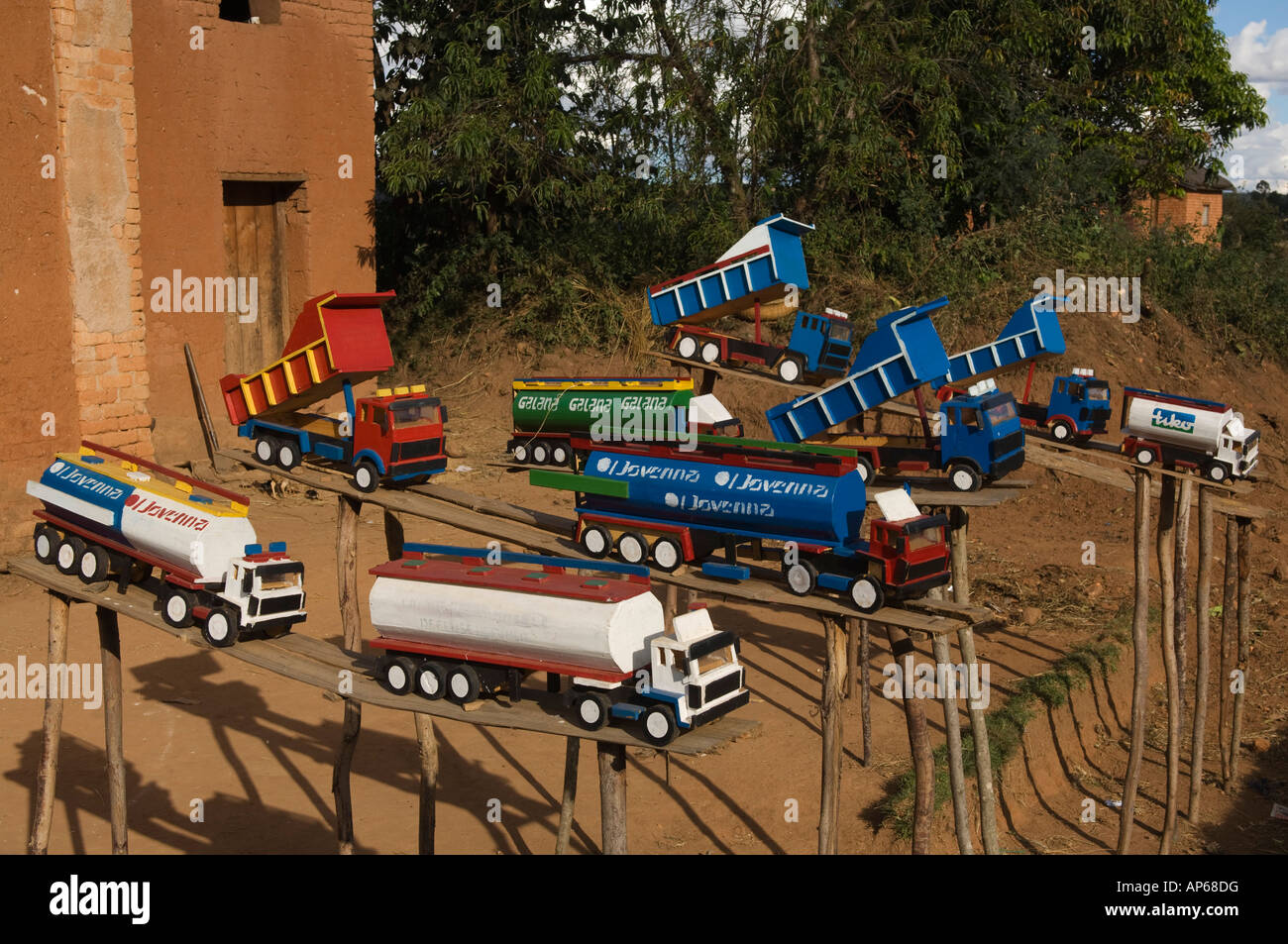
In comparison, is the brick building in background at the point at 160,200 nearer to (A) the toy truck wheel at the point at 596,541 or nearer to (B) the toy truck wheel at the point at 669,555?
(A) the toy truck wheel at the point at 596,541

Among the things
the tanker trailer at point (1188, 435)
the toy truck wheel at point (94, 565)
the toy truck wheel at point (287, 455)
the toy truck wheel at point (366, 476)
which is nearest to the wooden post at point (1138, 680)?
the tanker trailer at point (1188, 435)

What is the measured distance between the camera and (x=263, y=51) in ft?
60.3

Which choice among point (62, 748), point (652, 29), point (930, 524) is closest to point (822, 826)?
point (930, 524)

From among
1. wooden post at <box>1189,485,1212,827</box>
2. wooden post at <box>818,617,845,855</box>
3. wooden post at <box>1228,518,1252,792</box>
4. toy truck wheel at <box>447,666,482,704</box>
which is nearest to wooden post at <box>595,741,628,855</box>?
toy truck wheel at <box>447,666,482,704</box>

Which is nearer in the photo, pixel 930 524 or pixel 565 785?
pixel 930 524

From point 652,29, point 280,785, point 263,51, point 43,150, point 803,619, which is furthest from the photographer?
point 652,29

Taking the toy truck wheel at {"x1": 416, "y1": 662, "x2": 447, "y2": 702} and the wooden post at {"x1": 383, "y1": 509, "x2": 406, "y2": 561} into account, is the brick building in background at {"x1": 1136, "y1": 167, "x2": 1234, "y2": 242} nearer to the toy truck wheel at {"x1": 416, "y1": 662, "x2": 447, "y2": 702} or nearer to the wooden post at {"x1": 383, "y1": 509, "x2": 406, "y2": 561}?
the wooden post at {"x1": 383, "y1": 509, "x2": 406, "y2": 561}

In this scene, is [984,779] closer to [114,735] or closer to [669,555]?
[669,555]

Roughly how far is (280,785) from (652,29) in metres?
16.1

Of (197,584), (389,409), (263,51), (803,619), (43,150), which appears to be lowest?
(803,619)

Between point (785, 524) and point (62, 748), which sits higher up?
point (785, 524)

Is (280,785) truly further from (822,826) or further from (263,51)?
(263,51)

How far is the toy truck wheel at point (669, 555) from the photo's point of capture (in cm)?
795

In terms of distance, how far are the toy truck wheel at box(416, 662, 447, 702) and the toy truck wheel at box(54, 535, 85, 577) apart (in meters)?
2.84
